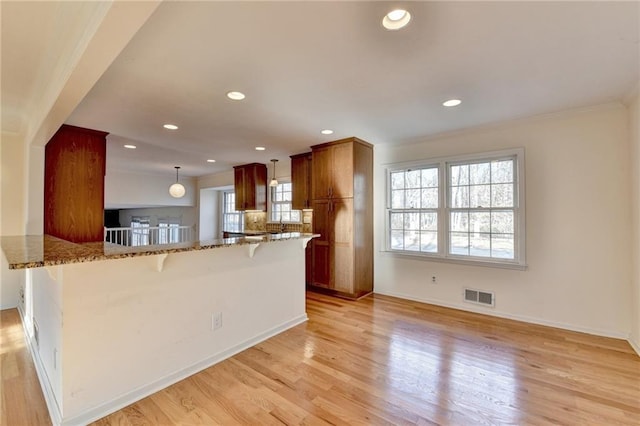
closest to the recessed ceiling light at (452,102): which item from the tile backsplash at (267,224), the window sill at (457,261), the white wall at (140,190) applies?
the window sill at (457,261)

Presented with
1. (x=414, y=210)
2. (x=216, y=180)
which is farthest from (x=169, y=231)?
(x=414, y=210)

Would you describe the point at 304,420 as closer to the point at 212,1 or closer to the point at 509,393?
the point at 509,393

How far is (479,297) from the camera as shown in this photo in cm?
380

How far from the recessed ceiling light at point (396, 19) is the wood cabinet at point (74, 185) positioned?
403 centimetres

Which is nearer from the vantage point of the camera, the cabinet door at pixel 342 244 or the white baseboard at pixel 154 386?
the white baseboard at pixel 154 386

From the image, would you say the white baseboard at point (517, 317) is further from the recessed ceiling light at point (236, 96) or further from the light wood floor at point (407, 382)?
the recessed ceiling light at point (236, 96)

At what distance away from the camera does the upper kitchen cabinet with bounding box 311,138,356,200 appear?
14.2ft

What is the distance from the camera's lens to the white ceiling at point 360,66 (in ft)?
5.54

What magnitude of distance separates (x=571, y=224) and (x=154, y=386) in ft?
14.4

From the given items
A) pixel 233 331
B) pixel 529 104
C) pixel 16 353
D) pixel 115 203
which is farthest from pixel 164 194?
pixel 529 104

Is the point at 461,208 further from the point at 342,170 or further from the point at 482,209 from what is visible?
the point at 342,170

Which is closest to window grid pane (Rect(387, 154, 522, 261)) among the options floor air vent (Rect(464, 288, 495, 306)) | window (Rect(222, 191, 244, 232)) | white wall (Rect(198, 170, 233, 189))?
floor air vent (Rect(464, 288, 495, 306))

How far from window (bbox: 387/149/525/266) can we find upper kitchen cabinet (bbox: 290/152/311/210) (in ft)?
4.96

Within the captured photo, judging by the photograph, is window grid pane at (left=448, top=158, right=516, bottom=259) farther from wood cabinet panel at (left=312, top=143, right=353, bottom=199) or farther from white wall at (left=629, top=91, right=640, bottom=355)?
wood cabinet panel at (left=312, top=143, right=353, bottom=199)
